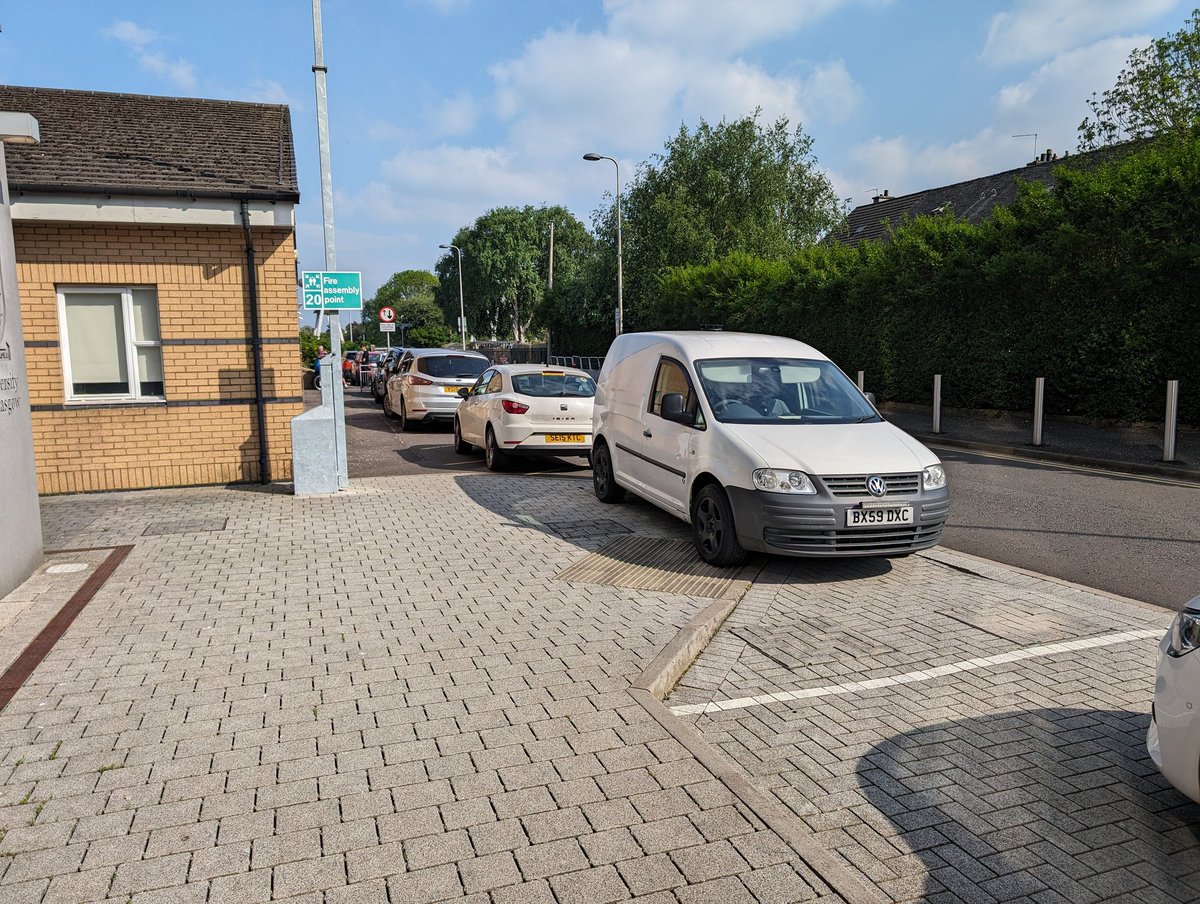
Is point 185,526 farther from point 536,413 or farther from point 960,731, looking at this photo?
point 960,731

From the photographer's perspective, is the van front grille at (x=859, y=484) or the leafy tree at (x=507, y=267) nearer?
the van front grille at (x=859, y=484)

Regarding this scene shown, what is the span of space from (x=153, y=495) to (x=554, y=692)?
25.6ft

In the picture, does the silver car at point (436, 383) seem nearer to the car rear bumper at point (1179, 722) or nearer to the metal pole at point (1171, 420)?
the metal pole at point (1171, 420)

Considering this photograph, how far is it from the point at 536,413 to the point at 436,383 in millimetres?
6918

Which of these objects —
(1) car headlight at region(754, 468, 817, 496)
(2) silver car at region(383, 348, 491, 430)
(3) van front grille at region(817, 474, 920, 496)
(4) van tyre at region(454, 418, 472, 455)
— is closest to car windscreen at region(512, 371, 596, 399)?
(4) van tyre at region(454, 418, 472, 455)

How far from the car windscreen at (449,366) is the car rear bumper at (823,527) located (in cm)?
1263

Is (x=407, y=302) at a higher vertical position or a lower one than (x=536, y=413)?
higher

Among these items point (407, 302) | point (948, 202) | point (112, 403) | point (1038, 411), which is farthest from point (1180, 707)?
point (407, 302)

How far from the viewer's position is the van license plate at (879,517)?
6.43 m

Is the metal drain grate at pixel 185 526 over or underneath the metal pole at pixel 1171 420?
underneath

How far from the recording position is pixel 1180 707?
299 cm

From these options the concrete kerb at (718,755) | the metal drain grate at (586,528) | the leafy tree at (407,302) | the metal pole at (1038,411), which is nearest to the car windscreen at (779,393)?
the metal drain grate at (586,528)

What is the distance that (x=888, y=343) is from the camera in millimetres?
21516

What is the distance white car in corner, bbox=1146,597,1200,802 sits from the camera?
2.93 metres
